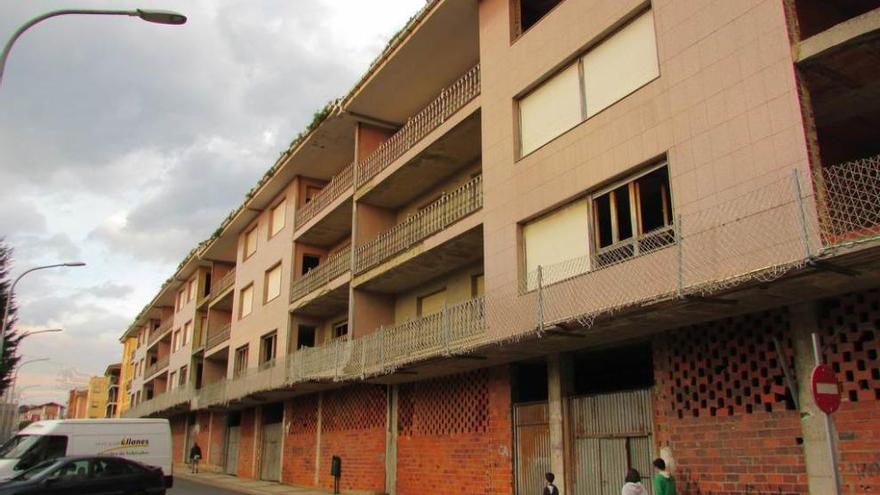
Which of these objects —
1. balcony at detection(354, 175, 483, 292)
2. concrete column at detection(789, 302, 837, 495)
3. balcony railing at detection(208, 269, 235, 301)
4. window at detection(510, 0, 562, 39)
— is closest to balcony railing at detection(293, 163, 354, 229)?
balcony at detection(354, 175, 483, 292)

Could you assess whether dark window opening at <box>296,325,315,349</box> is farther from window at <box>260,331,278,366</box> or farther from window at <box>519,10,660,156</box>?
window at <box>519,10,660,156</box>

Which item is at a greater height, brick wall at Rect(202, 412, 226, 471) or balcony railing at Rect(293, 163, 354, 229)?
balcony railing at Rect(293, 163, 354, 229)

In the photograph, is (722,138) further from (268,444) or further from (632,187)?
(268,444)

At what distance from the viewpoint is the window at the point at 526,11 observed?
1581 cm

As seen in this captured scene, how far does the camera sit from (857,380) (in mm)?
8484

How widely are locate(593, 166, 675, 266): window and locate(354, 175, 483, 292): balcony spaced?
12.7 feet

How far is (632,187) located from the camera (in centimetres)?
1185

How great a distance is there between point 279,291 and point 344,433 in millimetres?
8321

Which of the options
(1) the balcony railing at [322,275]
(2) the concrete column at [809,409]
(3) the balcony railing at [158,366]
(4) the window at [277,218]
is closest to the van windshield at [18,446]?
(1) the balcony railing at [322,275]

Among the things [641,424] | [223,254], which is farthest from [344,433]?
[223,254]

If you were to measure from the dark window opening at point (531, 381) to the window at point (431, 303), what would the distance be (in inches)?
187

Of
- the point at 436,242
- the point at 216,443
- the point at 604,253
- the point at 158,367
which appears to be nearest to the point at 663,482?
the point at 604,253

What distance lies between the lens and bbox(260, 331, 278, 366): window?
28.2 meters

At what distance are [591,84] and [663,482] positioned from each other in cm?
714
